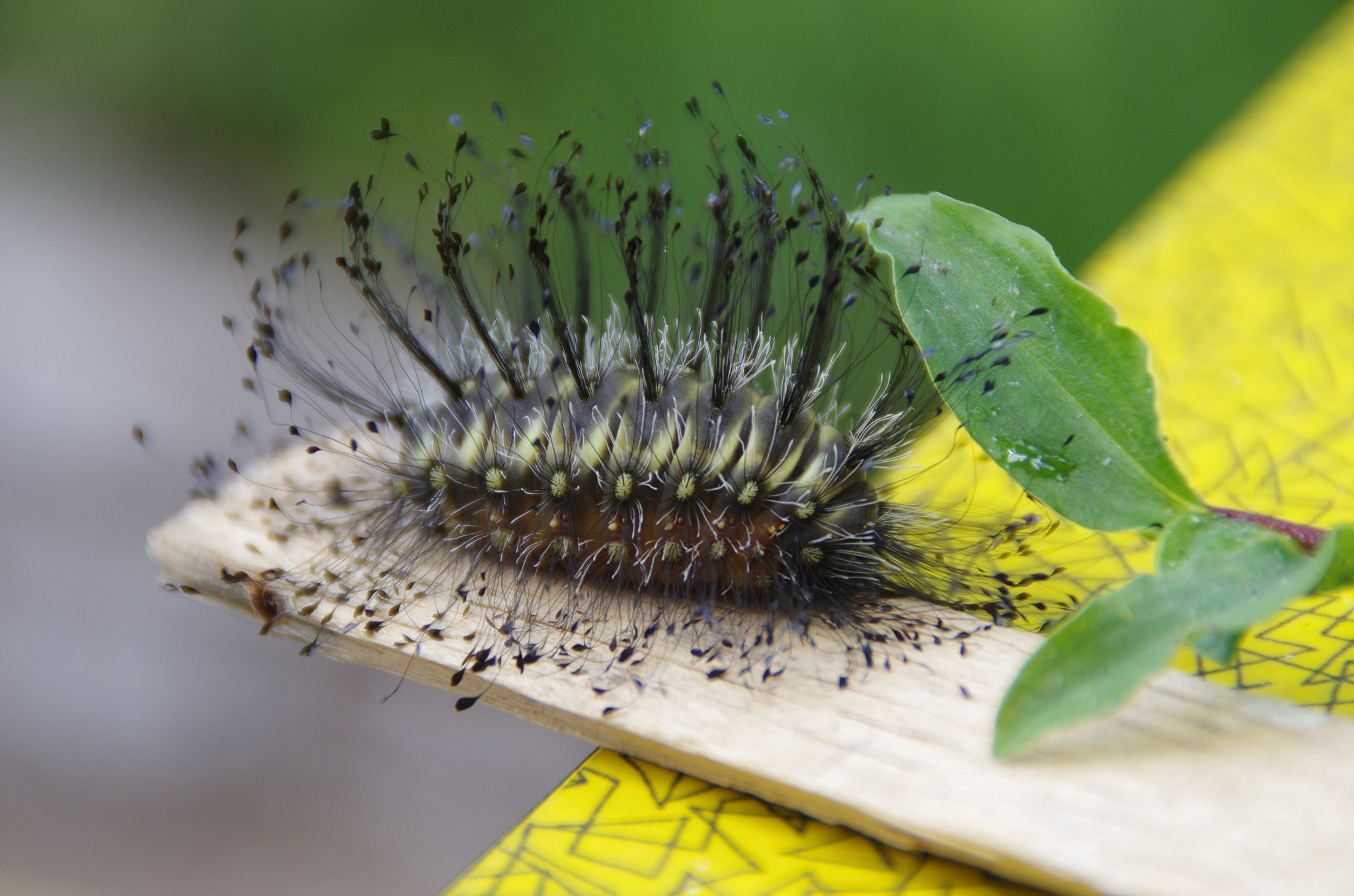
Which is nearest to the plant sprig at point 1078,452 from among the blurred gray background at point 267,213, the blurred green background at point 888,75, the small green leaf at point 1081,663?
the small green leaf at point 1081,663

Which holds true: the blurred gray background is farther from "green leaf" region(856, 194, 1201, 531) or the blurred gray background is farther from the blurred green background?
"green leaf" region(856, 194, 1201, 531)

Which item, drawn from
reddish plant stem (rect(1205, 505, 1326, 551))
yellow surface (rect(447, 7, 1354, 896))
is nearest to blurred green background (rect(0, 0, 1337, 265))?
yellow surface (rect(447, 7, 1354, 896))

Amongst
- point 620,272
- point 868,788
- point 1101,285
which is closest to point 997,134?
point 620,272

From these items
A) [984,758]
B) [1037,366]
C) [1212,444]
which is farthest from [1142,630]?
[1212,444]

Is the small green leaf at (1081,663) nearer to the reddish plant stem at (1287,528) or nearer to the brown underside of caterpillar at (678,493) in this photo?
the reddish plant stem at (1287,528)

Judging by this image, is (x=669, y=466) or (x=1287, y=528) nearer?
(x=1287, y=528)

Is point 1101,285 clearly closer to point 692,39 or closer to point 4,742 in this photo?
point 692,39

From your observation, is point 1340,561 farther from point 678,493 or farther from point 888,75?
point 888,75
